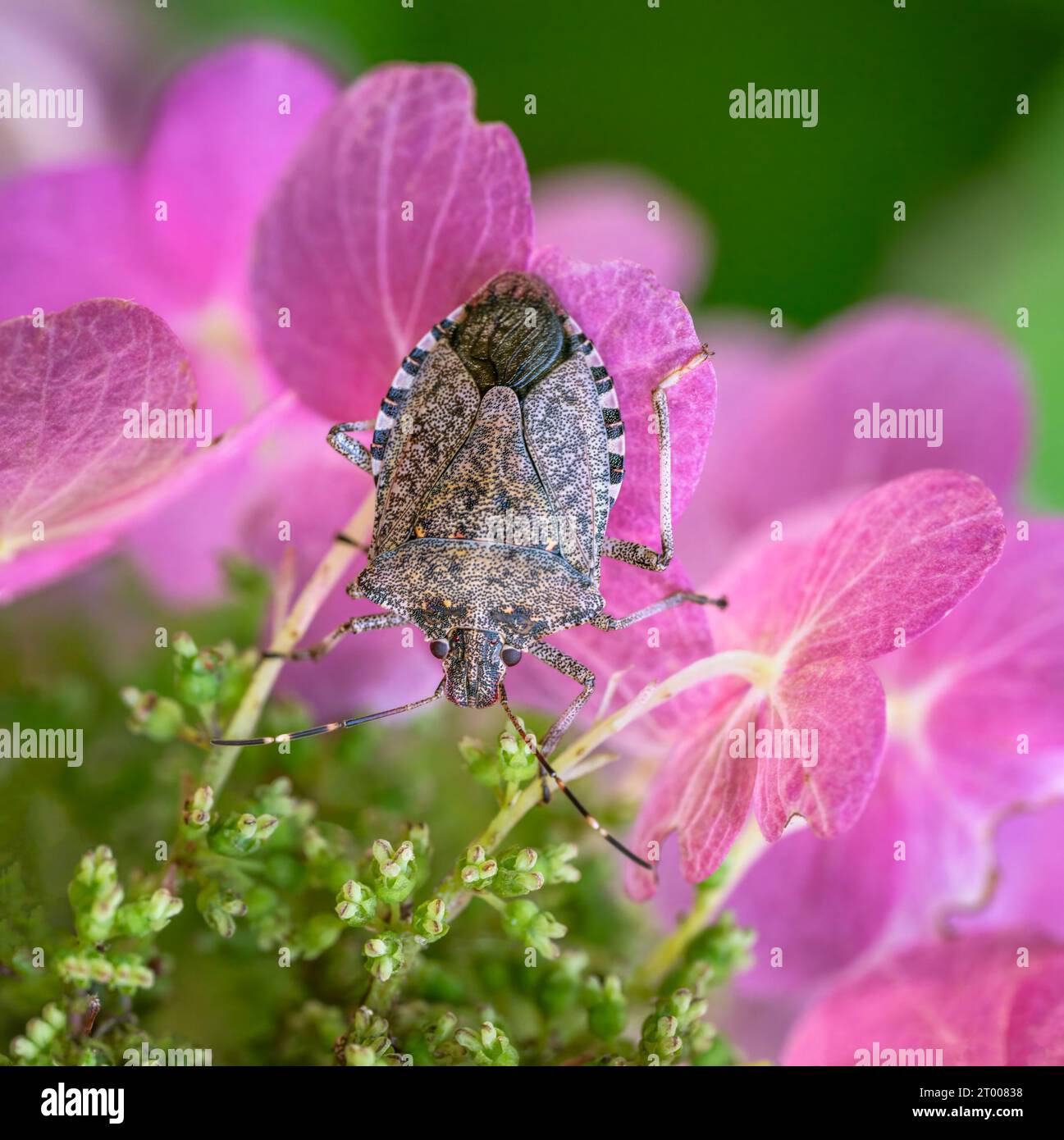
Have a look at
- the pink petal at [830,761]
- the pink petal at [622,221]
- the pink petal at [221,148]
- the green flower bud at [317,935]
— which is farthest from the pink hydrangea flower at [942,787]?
the pink petal at [221,148]

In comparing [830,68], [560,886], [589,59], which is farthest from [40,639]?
[830,68]

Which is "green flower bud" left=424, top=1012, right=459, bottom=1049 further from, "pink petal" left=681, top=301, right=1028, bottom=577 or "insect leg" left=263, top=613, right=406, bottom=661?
"pink petal" left=681, top=301, right=1028, bottom=577

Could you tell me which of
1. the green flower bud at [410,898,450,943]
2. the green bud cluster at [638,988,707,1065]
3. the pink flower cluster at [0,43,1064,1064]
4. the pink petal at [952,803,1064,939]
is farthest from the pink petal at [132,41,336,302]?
the pink petal at [952,803,1064,939]

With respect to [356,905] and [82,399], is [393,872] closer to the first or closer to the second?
[356,905]

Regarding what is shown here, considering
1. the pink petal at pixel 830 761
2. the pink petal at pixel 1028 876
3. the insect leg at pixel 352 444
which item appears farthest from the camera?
the pink petal at pixel 1028 876

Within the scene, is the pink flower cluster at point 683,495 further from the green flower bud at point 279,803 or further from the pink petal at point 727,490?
the green flower bud at point 279,803
